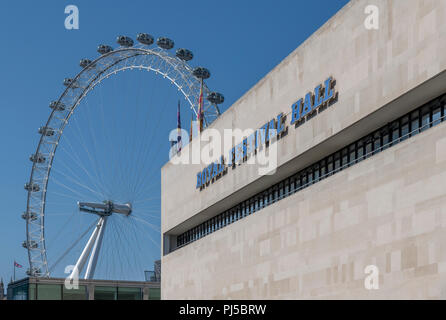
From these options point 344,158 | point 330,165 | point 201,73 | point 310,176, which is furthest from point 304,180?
point 201,73

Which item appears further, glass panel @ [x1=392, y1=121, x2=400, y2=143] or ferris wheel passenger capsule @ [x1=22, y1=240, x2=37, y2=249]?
ferris wheel passenger capsule @ [x1=22, y1=240, x2=37, y2=249]

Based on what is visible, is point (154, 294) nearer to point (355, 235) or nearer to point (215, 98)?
point (215, 98)

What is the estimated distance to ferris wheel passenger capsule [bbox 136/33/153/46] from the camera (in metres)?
84.6

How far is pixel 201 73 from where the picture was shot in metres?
80.9

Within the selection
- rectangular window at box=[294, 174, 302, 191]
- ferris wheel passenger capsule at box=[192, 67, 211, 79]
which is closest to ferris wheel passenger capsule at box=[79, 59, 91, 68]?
ferris wheel passenger capsule at box=[192, 67, 211, 79]

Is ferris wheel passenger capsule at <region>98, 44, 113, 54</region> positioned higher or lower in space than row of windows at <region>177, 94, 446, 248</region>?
higher

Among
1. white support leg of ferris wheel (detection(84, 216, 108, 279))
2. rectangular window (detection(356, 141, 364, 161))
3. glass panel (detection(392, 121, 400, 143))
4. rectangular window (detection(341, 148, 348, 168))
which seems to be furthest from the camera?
white support leg of ferris wheel (detection(84, 216, 108, 279))

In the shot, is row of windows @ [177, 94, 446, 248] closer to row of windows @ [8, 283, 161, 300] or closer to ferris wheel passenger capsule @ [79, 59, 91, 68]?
row of windows @ [8, 283, 161, 300]

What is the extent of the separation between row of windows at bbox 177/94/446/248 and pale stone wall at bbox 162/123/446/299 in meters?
1.72

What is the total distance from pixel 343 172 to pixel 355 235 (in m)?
3.40

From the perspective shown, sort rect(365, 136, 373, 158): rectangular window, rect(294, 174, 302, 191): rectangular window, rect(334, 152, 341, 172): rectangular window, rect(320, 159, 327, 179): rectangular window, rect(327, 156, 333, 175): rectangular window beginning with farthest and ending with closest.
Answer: rect(294, 174, 302, 191): rectangular window → rect(320, 159, 327, 179): rectangular window → rect(327, 156, 333, 175): rectangular window → rect(334, 152, 341, 172): rectangular window → rect(365, 136, 373, 158): rectangular window

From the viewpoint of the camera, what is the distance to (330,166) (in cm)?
4366
